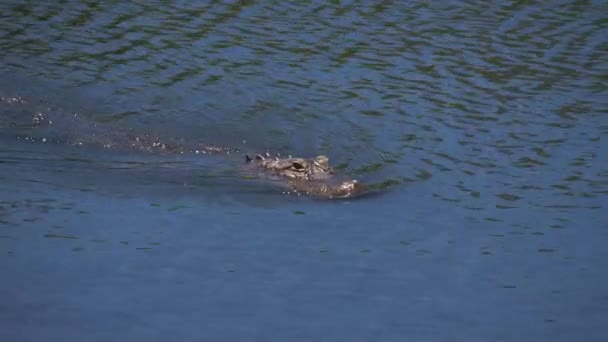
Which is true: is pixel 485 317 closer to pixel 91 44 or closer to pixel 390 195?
pixel 390 195

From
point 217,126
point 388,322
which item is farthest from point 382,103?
point 388,322

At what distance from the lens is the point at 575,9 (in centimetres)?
2120

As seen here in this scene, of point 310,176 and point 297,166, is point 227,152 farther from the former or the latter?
point 310,176

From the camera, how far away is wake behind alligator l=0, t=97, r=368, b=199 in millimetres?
13883

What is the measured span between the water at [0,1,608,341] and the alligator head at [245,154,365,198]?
332 mm

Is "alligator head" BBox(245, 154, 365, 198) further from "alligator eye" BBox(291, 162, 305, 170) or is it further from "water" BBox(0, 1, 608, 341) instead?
"water" BBox(0, 1, 608, 341)

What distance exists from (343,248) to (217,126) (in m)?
5.01

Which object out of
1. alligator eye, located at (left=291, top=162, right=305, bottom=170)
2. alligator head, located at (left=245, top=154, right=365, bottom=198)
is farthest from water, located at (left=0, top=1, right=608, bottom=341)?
alligator eye, located at (left=291, top=162, right=305, bottom=170)

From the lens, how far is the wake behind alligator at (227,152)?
13.9 m

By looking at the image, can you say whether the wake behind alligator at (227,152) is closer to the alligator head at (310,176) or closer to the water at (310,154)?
the alligator head at (310,176)

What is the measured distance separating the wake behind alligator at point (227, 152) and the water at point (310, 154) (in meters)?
0.17

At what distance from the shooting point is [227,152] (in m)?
15.5

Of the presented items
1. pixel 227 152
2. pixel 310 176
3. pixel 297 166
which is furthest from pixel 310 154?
pixel 310 176

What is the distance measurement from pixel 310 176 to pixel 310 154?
1.58 meters
